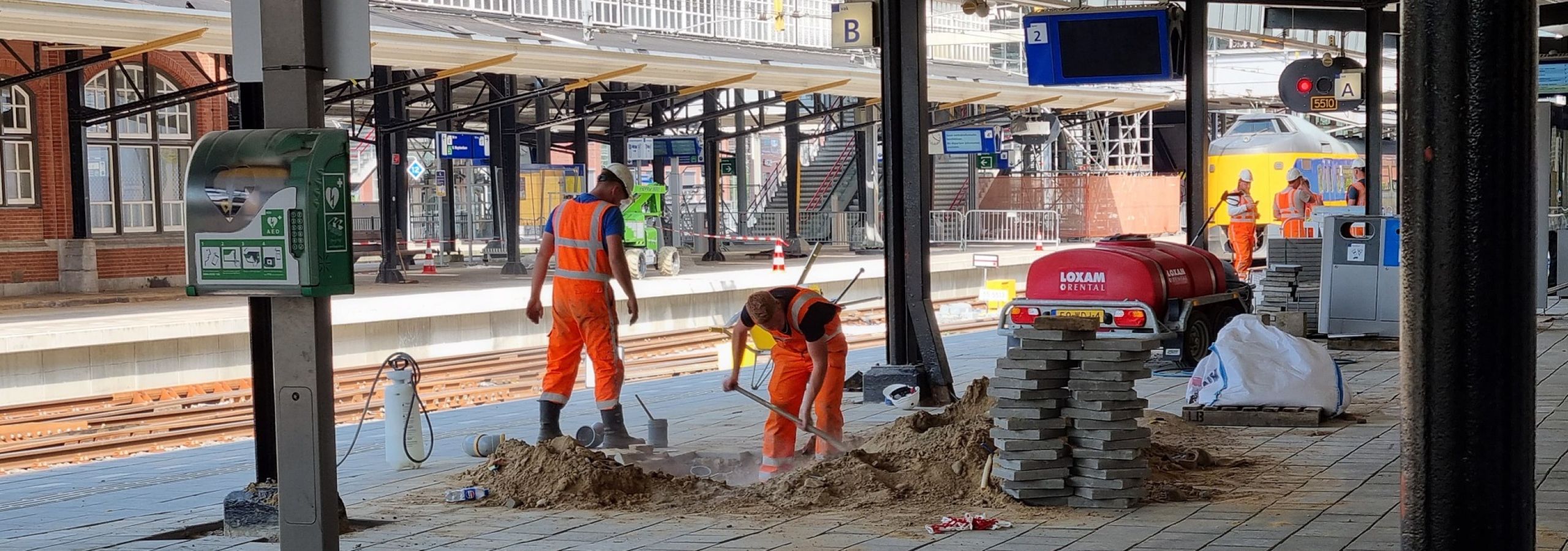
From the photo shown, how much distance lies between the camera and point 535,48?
2311 centimetres

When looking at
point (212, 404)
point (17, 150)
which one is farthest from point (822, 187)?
point (212, 404)

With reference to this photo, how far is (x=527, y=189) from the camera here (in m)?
42.0

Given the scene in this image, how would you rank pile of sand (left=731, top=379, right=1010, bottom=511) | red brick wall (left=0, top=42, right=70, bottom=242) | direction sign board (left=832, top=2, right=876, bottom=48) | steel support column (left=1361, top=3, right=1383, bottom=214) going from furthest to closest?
red brick wall (left=0, top=42, right=70, bottom=242)
steel support column (left=1361, top=3, right=1383, bottom=214)
direction sign board (left=832, top=2, right=876, bottom=48)
pile of sand (left=731, top=379, right=1010, bottom=511)

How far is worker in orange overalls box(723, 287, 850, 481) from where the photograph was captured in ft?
28.4

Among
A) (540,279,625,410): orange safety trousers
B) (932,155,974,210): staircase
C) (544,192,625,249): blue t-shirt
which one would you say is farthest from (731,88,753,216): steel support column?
(540,279,625,410): orange safety trousers

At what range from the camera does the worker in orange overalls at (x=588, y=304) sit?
9.89 m

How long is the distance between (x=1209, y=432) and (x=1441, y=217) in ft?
20.3

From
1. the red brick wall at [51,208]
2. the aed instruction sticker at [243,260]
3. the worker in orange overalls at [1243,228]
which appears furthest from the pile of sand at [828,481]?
the red brick wall at [51,208]

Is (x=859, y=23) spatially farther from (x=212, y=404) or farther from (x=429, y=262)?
(x=429, y=262)

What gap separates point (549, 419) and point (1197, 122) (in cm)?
881

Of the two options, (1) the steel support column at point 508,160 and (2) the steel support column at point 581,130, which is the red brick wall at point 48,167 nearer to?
(1) the steel support column at point 508,160

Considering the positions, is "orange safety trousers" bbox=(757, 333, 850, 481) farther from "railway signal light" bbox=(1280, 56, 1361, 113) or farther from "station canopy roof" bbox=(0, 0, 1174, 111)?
"station canopy roof" bbox=(0, 0, 1174, 111)

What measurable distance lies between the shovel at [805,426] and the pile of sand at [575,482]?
572mm

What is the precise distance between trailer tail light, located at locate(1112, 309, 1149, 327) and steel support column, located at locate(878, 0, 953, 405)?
1560 mm
